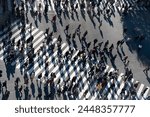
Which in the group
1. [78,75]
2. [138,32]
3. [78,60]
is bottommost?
[78,75]

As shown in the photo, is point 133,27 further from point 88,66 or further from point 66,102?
point 66,102

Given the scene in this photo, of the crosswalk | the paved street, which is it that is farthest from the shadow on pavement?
the crosswalk

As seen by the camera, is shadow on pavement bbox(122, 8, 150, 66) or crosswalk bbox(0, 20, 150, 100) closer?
crosswalk bbox(0, 20, 150, 100)

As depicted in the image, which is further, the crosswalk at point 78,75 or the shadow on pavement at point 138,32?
the shadow on pavement at point 138,32

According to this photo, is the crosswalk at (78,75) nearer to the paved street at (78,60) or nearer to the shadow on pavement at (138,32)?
the paved street at (78,60)

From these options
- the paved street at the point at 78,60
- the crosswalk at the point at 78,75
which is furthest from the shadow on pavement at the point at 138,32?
the crosswalk at the point at 78,75

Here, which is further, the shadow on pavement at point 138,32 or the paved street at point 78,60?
the shadow on pavement at point 138,32

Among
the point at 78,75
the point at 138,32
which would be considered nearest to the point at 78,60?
the point at 78,75

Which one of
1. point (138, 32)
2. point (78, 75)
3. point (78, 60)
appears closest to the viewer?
point (78, 75)

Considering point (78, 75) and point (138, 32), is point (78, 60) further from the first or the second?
point (138, 32)

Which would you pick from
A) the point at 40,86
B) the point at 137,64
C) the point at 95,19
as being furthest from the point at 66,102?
the point at 95,19

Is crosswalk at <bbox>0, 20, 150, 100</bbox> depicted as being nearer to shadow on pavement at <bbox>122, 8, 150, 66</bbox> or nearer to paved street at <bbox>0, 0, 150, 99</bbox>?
paved street at <bbox>0, 0, 150, 99</bbox>
